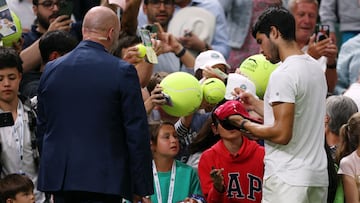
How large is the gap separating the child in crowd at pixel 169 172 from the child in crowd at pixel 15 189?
97cm

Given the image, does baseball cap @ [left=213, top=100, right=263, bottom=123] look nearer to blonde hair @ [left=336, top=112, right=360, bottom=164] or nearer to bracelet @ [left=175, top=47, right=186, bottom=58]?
blonde hair @ [left=336, top=112, right=360, bottom=164]

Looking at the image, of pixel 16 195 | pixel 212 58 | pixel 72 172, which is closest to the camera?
pixel 72 172

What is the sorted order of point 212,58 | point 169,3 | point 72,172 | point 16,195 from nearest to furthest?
point 72,172 < point 16,195 < point 212,58 < point 169,3

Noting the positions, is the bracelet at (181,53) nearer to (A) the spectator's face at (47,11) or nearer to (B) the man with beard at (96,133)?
(A) the spectator's face at (47,11)

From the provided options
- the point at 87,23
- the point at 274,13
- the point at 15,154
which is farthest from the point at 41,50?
the point at 274,13

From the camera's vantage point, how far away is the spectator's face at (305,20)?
10648 millimetres

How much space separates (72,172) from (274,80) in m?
1.50

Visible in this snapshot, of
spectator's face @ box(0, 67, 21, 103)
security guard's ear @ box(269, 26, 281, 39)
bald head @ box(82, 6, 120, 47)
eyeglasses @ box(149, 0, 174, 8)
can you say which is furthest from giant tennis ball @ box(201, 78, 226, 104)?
eyeglasses @ box(149, 0, 174, 8)

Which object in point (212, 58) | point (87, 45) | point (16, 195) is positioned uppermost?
point (87, 45)

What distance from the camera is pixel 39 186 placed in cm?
727

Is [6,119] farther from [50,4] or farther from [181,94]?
[50,4]

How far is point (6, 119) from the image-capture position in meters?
8.20

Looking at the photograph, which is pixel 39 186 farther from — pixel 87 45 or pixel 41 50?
pixel 41 50

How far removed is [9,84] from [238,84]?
182cm
